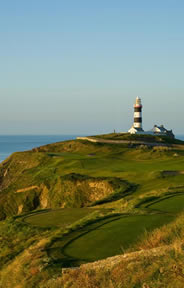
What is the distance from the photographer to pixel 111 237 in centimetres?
1595

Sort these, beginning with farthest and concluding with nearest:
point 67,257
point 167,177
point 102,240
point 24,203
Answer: point 24,203, point 167,177, point 102,240, point 67,257

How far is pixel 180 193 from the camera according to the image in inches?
1074

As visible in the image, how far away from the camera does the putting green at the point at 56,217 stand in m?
23.1

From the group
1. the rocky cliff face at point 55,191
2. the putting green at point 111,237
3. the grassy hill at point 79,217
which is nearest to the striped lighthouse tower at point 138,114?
the grassy hill at point 79,217

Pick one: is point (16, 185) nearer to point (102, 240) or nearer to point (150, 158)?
point (150, 158)

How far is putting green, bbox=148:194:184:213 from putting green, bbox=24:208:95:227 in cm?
506

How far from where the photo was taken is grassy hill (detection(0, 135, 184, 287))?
1373 centimetres

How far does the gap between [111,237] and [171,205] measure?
8356mm

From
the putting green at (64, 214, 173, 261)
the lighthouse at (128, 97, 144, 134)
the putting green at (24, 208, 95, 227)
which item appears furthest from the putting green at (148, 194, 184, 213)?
the lighthouse at (128, 97, 144, 134)

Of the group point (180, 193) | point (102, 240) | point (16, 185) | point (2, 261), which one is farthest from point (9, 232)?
point (16, 185)

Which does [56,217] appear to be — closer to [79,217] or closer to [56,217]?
Result: [56,217]

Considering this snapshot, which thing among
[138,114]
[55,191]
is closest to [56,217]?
[55,191]

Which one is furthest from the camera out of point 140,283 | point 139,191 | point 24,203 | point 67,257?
point 24,203

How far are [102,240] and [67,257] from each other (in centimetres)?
211
